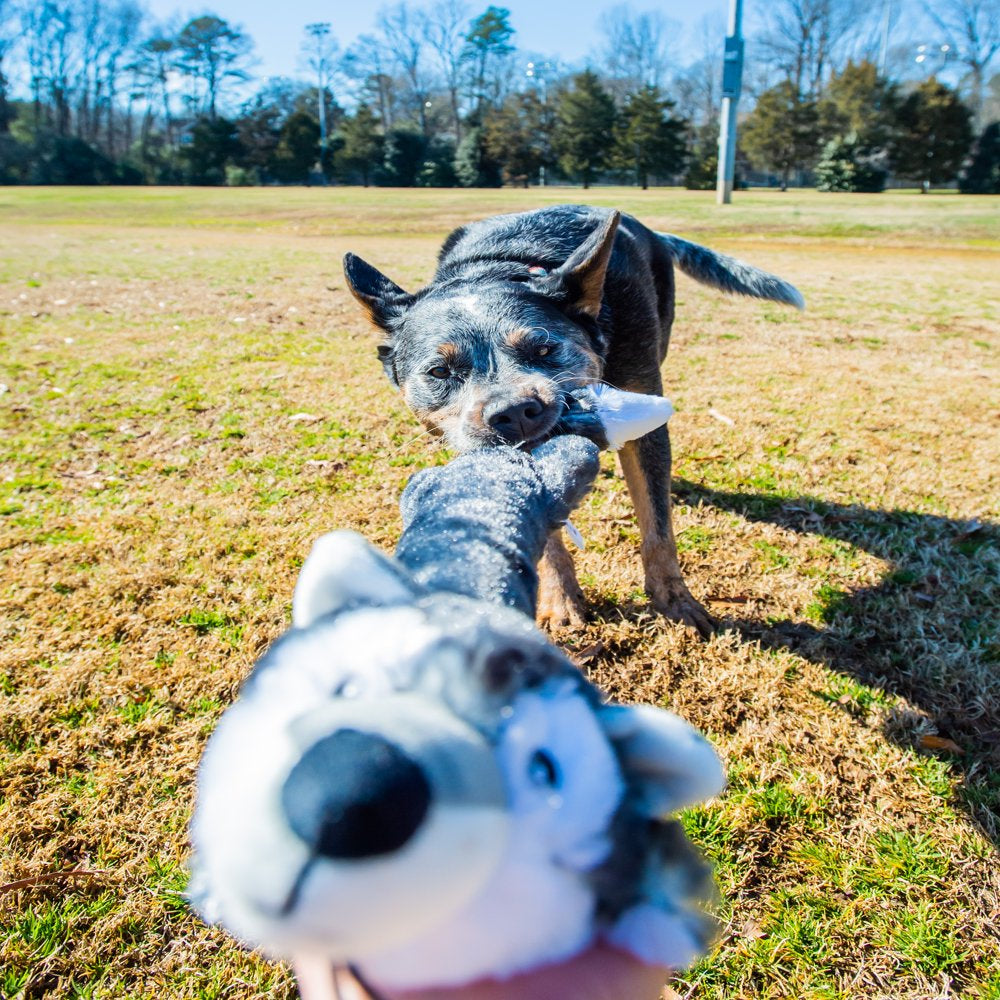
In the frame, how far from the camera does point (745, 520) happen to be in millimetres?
4207

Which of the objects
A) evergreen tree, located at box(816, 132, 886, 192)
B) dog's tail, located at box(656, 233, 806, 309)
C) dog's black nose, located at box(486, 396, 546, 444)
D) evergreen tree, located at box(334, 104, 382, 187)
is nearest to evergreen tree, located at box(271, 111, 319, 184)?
evergreen tree, located at box(334, 104, 382, 187)

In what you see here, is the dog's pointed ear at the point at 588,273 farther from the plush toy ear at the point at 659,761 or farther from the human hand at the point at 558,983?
the human hand at the point at 558,983

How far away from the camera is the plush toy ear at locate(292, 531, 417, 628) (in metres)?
1.01

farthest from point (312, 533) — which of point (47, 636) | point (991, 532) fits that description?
point (991, 532)

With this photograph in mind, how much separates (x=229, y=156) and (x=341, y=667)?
65869 mm

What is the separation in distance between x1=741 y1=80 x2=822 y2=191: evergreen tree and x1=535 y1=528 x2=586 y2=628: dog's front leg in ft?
170

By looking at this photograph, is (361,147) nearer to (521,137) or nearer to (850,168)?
(521,137)

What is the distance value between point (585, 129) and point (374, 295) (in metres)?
54.9

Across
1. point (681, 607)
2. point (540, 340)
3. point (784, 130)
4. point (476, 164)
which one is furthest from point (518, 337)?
point (784, 130)

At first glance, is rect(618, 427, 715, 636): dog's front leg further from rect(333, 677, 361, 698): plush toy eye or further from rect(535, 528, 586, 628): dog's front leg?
rect(333, 677, 361, 698): plush toy eye

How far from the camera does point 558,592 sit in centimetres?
331

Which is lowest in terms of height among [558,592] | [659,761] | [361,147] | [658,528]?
[558,592]

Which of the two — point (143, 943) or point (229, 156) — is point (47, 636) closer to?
point (143, 943)

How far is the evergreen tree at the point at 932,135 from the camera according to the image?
42.1 m
